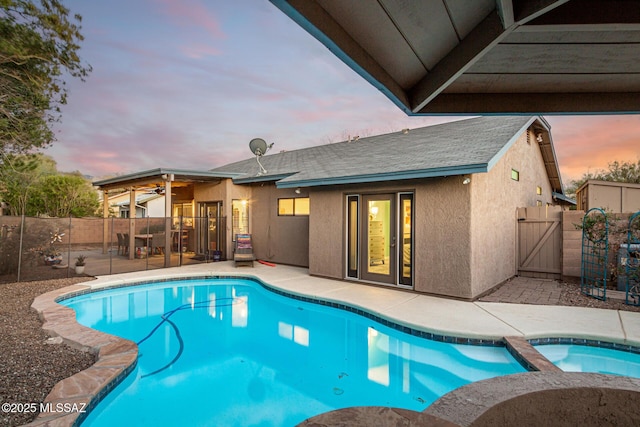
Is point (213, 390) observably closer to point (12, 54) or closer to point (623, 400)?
point (623, 400)

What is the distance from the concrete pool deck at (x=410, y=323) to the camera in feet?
12.0

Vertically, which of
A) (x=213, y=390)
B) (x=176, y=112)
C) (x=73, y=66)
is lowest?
(x=213, y=390)

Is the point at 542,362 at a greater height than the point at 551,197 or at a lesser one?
lesser

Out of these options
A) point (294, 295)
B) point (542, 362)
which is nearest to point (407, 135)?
point (294, 295)

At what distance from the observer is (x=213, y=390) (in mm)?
3992

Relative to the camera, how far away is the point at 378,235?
8.20m

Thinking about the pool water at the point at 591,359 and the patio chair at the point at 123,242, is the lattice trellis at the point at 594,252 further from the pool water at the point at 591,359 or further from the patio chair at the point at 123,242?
the patio chair at the point at 123,242

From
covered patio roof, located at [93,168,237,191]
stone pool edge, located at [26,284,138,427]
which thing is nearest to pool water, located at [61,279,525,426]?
stone pool edge, located at [26,284,138,427]

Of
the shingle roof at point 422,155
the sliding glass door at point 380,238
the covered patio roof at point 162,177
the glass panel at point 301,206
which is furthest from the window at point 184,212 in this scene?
the sliding glass door at point 380,238

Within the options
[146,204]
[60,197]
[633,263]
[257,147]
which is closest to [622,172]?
[633,263]

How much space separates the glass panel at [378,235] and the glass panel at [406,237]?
0.36 m

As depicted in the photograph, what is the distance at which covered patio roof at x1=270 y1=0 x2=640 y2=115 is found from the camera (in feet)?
4.07

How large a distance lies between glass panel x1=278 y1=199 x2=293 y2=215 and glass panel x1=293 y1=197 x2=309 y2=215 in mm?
203

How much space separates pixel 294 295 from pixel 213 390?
3.74 metres
